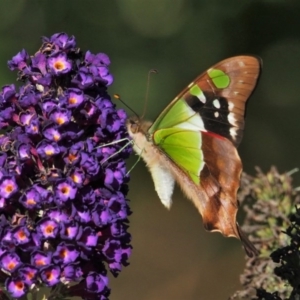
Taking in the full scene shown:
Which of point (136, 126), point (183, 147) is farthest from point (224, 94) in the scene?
point (136, 126)

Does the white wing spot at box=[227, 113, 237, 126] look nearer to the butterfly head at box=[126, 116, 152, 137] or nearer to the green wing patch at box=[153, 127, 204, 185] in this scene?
the green wing patch at box=[153, 127, 204, 185]

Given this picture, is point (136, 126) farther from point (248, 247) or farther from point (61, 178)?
point (61, 178)

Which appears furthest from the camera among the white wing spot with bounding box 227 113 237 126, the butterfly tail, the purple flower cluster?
the white wing spot with bounding box 227 113 237 126

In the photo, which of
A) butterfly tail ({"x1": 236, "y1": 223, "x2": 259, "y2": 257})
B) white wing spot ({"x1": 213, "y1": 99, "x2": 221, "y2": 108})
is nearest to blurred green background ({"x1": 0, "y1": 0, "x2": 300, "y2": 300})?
butterfly tail ({"x1": 236, "y1": 223, "x2": 259, "y2": 257})

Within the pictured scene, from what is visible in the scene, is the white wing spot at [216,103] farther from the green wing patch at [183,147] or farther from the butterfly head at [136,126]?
the butterfly head at [136,126]

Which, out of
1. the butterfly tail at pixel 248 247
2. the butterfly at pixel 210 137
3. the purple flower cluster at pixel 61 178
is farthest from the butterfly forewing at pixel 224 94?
the purple flower cluster at pixel 61 178

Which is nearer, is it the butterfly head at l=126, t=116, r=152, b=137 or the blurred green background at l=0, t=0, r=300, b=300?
the butterfly head at l=126, t=116, r=152, b=137
